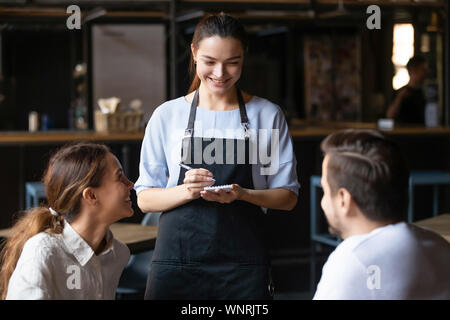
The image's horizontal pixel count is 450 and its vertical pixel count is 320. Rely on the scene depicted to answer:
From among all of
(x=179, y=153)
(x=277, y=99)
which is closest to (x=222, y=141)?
(x=179, y=153)

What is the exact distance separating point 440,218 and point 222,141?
137 cm

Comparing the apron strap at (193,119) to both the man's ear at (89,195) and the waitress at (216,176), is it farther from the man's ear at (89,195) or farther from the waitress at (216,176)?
the man's ear at (89,195)

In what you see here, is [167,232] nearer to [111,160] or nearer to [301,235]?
[111,160]

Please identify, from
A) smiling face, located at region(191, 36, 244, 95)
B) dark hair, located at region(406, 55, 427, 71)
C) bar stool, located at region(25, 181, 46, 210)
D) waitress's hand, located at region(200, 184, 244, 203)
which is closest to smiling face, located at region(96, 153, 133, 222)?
waitress's hand, located at region(200, 184, 244, 203)

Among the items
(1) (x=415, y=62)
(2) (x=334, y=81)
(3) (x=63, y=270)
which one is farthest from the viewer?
(2) (x=334, y=81)

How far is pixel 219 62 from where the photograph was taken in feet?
7.25

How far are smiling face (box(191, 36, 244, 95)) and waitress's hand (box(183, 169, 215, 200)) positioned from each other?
28 centimetres

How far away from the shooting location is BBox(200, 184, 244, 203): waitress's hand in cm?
214

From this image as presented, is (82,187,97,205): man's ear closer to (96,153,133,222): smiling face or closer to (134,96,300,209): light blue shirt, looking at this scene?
(96,153,133,222): smiling face

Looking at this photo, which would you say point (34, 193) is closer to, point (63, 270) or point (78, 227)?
point (78, 227)

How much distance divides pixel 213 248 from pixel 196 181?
0.84 ft

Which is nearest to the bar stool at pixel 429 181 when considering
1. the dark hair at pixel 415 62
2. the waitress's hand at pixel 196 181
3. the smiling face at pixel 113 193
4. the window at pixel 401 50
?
the dark hair at pixel 415 62

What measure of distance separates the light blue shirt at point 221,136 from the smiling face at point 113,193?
22cm

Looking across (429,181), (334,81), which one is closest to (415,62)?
(429,181)
